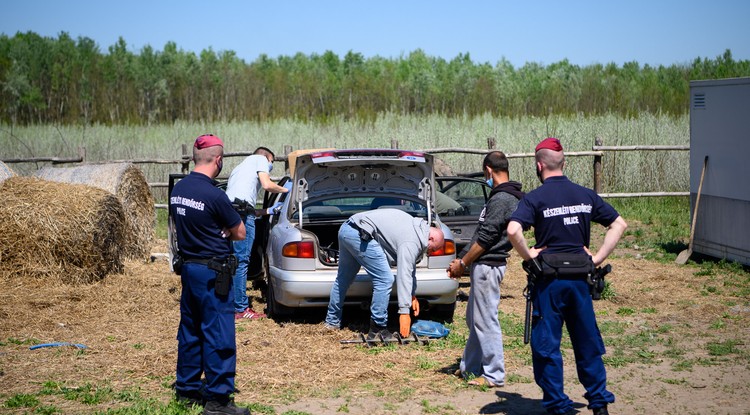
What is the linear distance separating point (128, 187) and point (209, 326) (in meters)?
8.64

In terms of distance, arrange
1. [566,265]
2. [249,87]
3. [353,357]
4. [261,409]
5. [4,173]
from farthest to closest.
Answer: [249,87], [4,173], [353,357], [261,409], [566,265]

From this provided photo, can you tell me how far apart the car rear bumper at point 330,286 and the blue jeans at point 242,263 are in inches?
33.9

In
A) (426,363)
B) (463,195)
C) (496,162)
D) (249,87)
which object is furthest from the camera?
(249,87)

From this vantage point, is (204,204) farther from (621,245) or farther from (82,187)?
(621,245)

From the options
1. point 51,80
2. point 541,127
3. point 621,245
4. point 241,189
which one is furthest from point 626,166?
point 51,80

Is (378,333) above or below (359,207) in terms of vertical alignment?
below

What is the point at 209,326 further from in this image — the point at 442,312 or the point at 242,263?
the point at 442,312

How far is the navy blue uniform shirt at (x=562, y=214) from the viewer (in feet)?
18.3

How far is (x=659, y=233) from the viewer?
1627 cm

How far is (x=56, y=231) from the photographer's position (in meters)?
11.3

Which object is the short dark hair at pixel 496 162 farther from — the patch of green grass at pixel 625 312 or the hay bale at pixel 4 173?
the hay bale at pixel 4 173

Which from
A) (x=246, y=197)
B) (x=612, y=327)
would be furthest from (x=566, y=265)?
(x=246, y=197)

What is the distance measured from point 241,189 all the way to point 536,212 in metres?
4.88

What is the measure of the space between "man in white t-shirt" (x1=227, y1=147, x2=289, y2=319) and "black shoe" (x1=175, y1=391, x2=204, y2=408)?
10.8 feet
